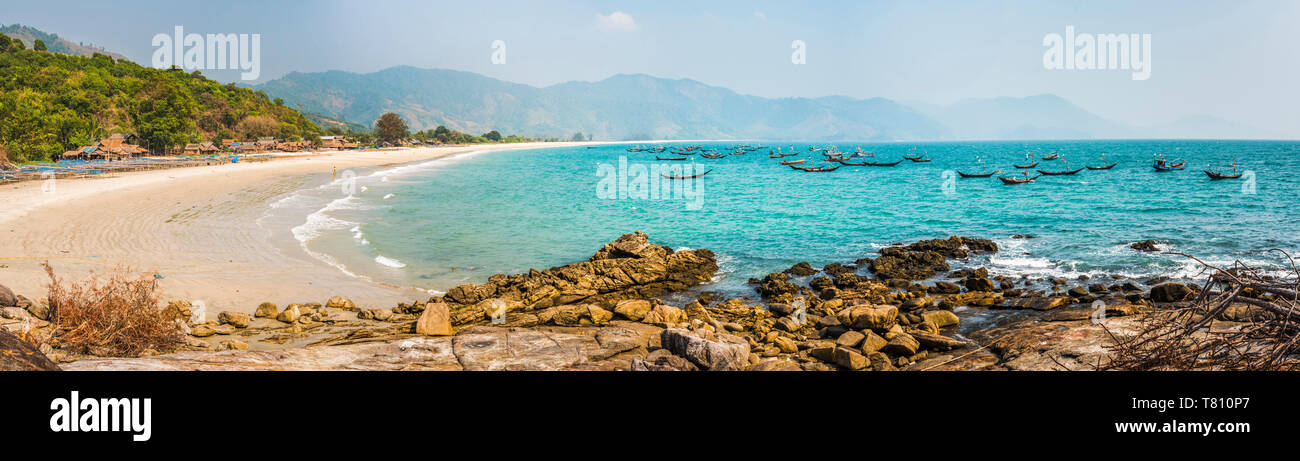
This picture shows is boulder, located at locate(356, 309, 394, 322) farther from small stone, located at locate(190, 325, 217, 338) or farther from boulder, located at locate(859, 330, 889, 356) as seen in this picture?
boulder, located at locate(859, 330, 889, 356)

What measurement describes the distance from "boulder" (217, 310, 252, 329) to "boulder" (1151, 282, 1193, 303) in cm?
1797

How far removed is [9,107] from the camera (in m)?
53.1

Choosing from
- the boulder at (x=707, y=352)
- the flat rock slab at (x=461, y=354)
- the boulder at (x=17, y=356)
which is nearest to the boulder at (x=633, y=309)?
the flat rock slab at (x=461, y=354)

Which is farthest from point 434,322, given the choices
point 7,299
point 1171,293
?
point 1171,293

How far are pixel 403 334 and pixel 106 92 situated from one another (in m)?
98.0

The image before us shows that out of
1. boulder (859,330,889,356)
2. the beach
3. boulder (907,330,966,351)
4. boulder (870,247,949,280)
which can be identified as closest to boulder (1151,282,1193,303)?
boulder (870,247,949,280)

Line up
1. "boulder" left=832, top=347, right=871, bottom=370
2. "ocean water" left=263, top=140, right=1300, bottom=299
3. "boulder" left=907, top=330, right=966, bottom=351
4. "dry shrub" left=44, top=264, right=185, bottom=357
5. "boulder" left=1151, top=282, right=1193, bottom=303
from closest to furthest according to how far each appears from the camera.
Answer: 1. "dry shrub" left=44, top=264, right=185, bottom=357
2. "boulder" left=832, top=347, right=871, bottom=370
3. "boulder" left=907, top=330, right=966, bottom=351
4. "boulder" left=1151, top=282, right=1193, bottom=303
5. "ocean water" left=263, top=140, right=1300, bottom=299

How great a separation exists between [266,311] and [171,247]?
30.3 ft

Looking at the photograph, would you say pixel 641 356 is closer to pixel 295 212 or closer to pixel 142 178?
pixel 295 212

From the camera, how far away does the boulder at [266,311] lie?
36.9ft

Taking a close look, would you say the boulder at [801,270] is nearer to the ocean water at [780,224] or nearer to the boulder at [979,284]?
the ocean water at [780,224]

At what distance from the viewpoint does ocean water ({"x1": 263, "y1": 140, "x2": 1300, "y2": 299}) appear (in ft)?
58.2
